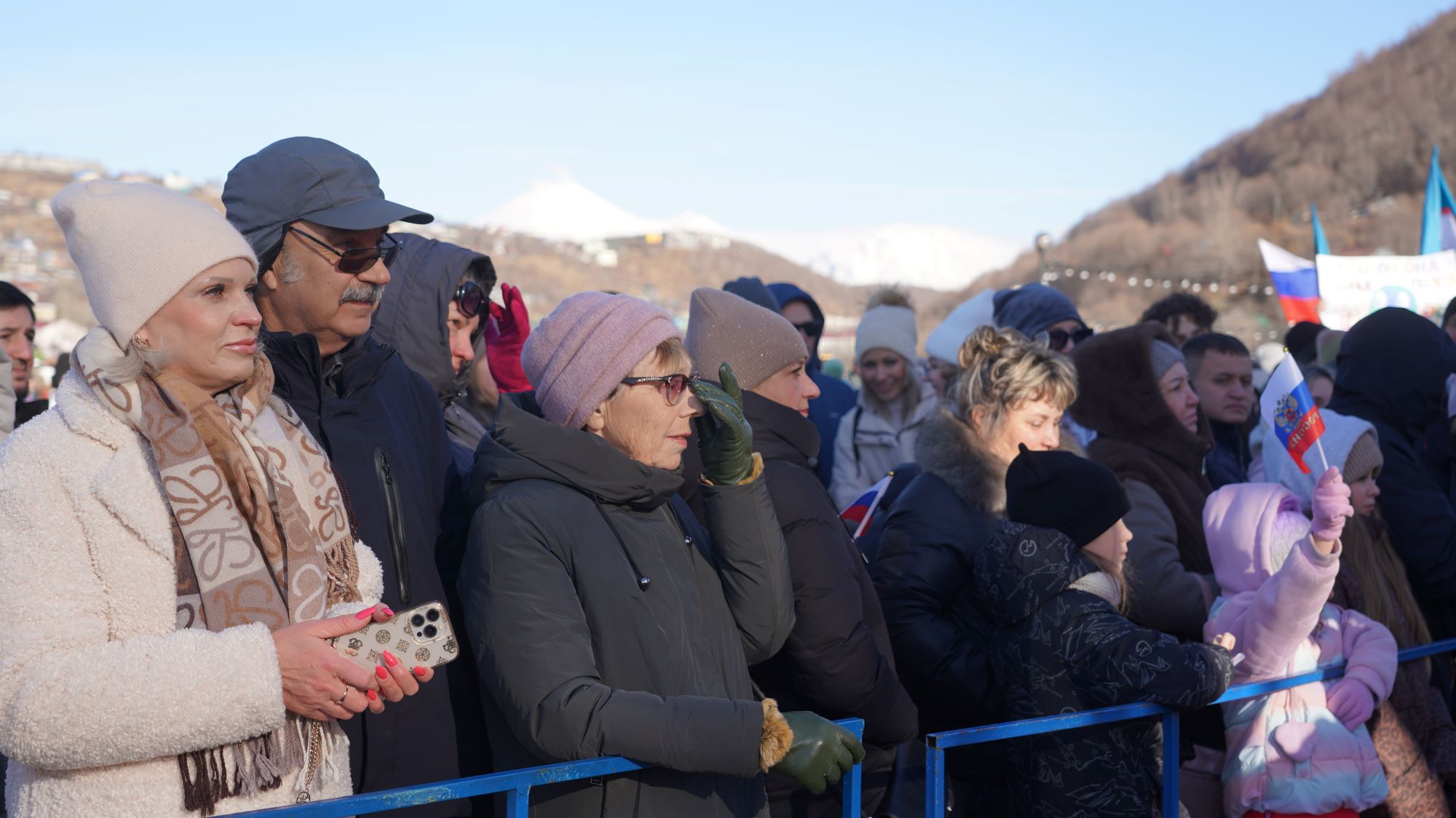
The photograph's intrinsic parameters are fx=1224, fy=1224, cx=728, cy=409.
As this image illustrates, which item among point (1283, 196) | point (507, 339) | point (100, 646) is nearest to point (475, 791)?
point (100, 646)

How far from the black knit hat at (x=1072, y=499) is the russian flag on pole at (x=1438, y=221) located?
Result: 8.63 metres

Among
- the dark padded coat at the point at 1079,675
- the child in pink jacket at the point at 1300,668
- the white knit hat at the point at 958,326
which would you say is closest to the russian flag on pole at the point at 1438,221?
the white knit hat at the point at 958,326

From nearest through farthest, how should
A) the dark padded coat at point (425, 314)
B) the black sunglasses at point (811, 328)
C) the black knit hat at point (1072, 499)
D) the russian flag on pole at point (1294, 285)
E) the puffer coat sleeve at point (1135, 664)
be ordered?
1. the puffer coat sleeve at point (1135, 664)
2. the black knit hat at point (1072, 499)
3. the dark padded coat at point (425, 314)
4. the black sunglasses at point (811, 328)
5. the russian flag on pole at point (1294, 285)

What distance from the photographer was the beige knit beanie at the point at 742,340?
3338 millimetres

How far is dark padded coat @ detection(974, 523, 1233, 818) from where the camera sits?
2.92 meters

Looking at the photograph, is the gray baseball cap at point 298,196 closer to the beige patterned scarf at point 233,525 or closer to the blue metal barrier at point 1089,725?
the beige patterned scarf at point 233,525

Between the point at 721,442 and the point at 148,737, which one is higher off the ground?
the point at 721,442

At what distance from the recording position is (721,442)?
2521 mm

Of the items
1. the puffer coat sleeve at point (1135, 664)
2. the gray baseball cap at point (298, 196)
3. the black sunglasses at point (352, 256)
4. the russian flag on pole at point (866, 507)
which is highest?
the gray baseball cap at point (298, 196)

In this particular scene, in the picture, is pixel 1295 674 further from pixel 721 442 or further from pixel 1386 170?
pixel 1386 170

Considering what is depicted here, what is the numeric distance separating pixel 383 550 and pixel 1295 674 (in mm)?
2499

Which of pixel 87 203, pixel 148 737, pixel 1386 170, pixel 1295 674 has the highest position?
pixel 1386 170

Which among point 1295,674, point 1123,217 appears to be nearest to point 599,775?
point 1295,674

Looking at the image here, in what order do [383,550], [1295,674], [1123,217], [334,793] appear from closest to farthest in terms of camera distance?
[334,793] < [383,550] < [1295,674] < [1123,217]
